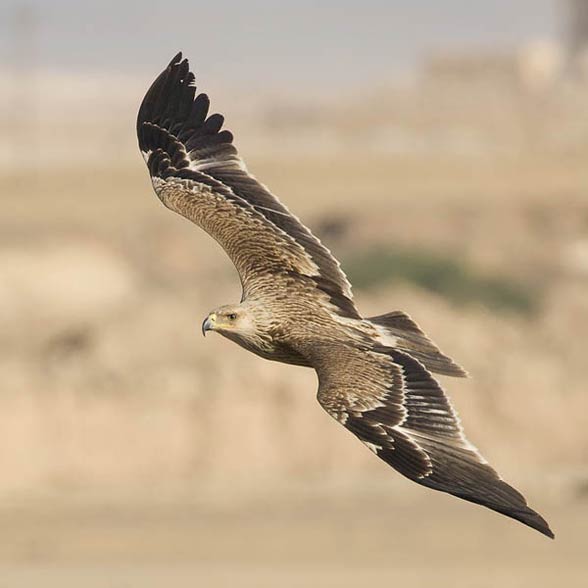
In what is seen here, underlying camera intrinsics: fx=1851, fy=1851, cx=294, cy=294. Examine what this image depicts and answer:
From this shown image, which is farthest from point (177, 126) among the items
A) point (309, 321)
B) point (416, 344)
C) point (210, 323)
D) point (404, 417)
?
point (404, 417)

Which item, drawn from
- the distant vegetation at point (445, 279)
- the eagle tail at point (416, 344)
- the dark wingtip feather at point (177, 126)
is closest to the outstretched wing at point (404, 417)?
the eagle tail at point (416, 344)

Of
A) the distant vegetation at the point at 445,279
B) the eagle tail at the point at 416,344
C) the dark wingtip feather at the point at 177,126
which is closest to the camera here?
the eagle tail at the point at 416,344

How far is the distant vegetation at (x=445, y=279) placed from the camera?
107 ft

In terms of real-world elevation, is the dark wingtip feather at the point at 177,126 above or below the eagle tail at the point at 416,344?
above

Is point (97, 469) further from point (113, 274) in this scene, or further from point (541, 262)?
point (541, 262)

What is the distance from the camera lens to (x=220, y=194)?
10.8 m

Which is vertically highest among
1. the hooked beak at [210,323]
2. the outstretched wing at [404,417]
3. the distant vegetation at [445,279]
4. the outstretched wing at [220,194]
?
the distant vegetation at [445,279]

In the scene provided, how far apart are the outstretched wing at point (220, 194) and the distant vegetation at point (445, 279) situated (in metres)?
20.0

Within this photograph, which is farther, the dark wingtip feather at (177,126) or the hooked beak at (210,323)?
the dark wingtip feather at (177,126)

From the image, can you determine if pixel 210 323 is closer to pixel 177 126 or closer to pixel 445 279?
pixel 177 126

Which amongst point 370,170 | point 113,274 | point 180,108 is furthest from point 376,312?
point 370,170

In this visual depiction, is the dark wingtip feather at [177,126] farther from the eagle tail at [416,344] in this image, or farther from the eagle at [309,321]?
the eagle tail at [416,344]

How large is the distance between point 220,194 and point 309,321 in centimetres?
133

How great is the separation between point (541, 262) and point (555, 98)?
3578 inches
